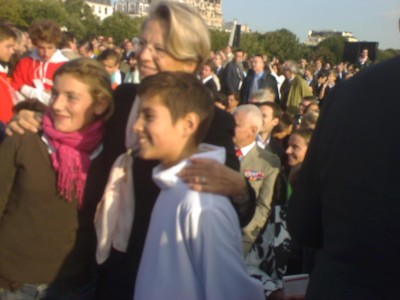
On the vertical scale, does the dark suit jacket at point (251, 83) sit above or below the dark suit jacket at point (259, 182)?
below

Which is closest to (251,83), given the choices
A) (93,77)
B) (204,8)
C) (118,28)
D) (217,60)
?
(217,60)

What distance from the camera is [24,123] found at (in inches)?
85.0

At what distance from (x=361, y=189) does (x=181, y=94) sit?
2.86 ft

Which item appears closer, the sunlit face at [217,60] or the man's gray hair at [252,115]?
the man's gray hair at [252,115]

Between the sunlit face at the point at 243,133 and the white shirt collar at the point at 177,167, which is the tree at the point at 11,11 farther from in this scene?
the white shirt collar at the point at 177,167

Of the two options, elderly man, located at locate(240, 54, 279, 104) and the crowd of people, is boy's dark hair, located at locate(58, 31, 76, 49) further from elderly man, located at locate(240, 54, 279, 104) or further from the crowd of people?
the crowd of people

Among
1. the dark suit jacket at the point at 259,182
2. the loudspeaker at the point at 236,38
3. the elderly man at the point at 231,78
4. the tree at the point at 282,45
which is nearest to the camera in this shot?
the dark suit jacket at the point at 259,182

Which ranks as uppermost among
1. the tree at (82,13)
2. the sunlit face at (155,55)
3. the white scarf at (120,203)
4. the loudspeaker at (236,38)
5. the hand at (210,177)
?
the sunlit face at (155,55)

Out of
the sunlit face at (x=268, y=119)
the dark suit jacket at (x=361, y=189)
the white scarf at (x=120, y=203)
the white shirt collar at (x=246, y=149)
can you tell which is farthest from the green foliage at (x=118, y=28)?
the dark suit jacket at (x=361, y=189)

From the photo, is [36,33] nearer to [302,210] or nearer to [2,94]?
[2,94]

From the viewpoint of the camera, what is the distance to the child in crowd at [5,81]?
4.17 metres

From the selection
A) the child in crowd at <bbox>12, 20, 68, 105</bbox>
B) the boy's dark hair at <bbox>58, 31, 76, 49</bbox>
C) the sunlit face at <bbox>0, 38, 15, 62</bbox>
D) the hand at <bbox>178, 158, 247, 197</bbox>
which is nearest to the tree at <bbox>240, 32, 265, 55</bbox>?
the boy's dark hair at <bbox>58, 31, 76, 49</bbox>

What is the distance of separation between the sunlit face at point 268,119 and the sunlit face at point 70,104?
3.44m

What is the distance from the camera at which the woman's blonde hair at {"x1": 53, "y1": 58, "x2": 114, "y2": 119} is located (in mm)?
2215
